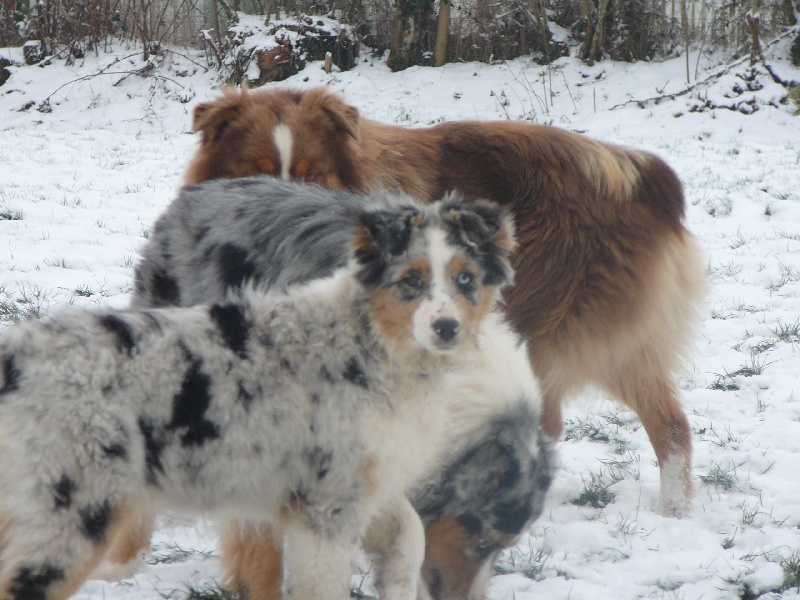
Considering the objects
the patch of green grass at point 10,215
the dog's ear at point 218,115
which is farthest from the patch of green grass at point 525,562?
the patch of green grass at point 10,215

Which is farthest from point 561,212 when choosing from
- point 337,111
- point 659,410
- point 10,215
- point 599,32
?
point 599,32

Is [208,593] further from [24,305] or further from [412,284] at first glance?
[24,305]

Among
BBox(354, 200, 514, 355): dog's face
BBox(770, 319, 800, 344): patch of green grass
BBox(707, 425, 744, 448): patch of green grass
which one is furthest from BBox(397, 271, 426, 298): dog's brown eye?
BBox(770, 319, 800, 344): patch of green grass

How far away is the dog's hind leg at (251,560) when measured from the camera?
317cm

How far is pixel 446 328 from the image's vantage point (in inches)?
111

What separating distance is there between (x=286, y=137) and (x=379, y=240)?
5.61 feet

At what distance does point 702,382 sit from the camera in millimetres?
5691

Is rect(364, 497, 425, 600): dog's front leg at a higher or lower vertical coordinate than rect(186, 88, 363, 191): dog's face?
lower

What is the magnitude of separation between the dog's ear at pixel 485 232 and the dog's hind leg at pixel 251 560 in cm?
128

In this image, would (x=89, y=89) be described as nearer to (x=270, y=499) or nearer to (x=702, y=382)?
(x=702, y=382)

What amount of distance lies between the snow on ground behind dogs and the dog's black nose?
129cm

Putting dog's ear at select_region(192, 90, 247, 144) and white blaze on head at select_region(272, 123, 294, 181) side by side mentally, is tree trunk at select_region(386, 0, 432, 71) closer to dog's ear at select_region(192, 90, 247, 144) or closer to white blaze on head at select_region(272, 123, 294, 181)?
dog's ear at select_region(192, 90, 247, 144)

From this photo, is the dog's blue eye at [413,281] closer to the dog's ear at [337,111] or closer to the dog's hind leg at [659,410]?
the dog's ear at [337,111]

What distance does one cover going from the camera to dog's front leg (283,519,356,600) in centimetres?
273
